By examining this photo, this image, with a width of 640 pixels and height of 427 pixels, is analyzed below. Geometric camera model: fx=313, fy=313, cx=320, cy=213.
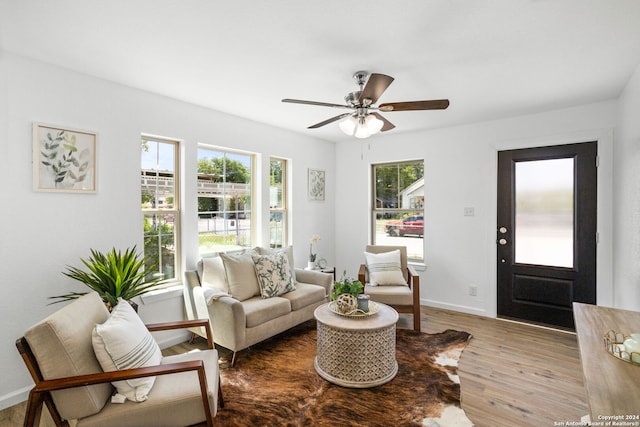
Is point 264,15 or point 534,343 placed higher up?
point 264,15

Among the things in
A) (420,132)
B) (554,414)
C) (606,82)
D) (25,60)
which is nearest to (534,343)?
(554,414)

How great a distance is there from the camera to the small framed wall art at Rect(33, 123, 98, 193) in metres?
2.38

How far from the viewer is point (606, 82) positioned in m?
2.78

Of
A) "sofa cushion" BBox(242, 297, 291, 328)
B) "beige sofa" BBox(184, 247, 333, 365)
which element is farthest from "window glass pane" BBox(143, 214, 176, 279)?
"sofa cushion" BBox(242, 297, 291, 328)

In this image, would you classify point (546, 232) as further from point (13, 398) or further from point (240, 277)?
point (13, 398)

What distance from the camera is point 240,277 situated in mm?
3234

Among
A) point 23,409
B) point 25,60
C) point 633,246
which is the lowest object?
point 23,409

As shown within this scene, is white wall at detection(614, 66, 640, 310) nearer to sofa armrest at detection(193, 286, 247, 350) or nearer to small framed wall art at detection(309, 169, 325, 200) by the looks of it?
sofa armrest at detection(193, 286, 247, 350)

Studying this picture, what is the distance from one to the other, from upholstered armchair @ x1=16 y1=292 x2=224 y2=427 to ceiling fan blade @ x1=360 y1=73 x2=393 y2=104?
6.38 ft

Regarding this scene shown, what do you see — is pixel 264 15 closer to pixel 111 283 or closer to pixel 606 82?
pixel 111 283

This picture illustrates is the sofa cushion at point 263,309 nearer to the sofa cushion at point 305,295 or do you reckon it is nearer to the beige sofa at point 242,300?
the beige sofa at point 242,300

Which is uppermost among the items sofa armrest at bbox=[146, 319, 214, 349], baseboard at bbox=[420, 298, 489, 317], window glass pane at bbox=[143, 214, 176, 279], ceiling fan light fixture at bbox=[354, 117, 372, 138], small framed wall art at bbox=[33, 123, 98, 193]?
ceiling fan light fixture at bbox=[354, 117, 372, 138]

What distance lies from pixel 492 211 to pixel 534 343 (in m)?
1.55

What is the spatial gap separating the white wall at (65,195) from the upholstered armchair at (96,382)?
1003mm
